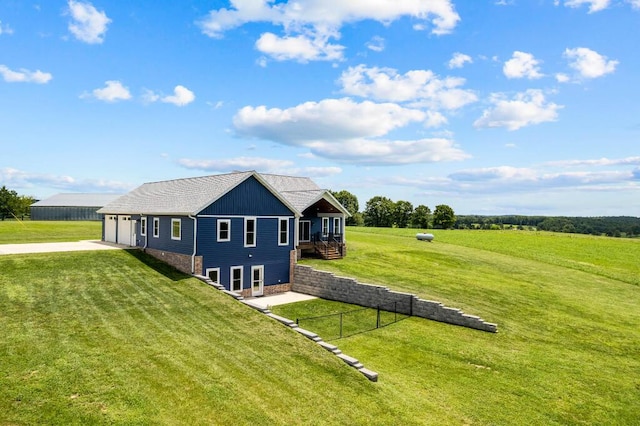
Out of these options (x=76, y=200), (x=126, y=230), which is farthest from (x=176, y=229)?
(x=76, y=200)

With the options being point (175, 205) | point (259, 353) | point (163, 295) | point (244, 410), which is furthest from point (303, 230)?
point (244, 410)

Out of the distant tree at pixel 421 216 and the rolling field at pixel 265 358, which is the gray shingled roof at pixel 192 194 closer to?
Answer: the rolling field at pixel 265 358

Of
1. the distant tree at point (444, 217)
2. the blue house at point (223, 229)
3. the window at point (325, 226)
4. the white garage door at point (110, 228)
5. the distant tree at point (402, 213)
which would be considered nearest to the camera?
the blue house at point (223, 229)

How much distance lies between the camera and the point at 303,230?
3319cm

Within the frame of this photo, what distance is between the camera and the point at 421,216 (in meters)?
106

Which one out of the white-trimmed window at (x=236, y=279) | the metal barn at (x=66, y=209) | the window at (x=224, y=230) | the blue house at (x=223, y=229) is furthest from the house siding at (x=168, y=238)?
the metal barn at (x=66, y=209)

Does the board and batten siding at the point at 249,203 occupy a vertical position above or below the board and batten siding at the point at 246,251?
above

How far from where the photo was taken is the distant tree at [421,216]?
347ft

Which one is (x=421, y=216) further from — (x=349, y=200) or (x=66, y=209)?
(x=66, y=209)

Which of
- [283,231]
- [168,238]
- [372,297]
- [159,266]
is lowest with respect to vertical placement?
[372,297]

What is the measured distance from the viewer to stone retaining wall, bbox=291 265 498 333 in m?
19.5

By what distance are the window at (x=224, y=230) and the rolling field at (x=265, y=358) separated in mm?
3223

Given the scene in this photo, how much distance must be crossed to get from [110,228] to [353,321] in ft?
75.0

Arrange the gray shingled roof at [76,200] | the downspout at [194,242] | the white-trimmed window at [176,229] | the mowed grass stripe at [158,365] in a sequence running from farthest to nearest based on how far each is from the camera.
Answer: the gray shingled roof at [76,200], the white-trimmed window at [176,229], the downspout at [194,242], the mowed grass stripe at [158,365]
